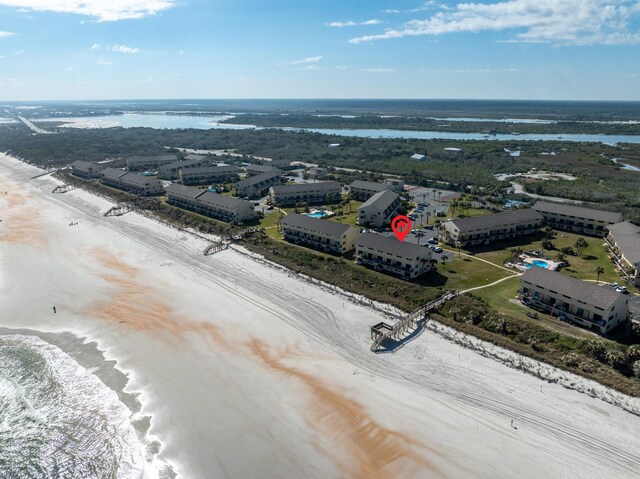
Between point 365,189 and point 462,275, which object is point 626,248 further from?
point 365,189

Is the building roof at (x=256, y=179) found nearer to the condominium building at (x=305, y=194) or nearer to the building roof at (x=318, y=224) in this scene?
the condominium building at (x=305, y=194)

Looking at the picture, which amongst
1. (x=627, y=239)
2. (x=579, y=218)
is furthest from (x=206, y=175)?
(x=627, y=239)

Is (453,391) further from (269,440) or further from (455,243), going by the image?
(455,243)

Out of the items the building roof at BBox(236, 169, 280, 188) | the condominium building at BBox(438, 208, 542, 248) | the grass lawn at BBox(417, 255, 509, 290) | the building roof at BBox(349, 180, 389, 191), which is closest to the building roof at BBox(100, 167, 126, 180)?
the building roof at BBox(236, 169, 280, 188)

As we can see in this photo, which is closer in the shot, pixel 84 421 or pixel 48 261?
pixel 84 421

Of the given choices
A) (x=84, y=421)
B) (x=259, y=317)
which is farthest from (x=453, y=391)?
(x=84, y=421)

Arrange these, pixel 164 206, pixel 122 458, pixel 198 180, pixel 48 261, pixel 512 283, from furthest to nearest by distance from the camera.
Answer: pixel 198 180 → pixel 164 206 → pixel 48 261 → pixel 512 283 → pixel 122 458
